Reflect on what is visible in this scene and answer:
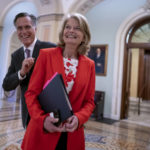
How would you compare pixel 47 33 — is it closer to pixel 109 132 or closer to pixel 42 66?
pixel 109 132

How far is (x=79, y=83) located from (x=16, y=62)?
22.7 inches

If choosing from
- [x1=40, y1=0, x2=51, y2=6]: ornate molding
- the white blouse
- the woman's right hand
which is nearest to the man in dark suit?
the white blouse

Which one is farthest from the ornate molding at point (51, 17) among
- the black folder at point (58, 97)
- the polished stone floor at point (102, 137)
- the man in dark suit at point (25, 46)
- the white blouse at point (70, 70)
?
the black folder at point (58, 97)

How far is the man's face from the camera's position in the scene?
4.09 ft

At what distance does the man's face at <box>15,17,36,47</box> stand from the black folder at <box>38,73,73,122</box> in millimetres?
587

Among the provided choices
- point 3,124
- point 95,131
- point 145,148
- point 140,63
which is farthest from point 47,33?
point 140,63

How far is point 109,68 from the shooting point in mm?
6285

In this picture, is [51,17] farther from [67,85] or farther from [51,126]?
[51,126]

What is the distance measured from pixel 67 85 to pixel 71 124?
0.84 feet

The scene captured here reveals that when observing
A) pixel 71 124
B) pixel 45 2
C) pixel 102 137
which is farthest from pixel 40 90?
pixel 45 2

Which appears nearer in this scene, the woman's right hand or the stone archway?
the woman's right hand

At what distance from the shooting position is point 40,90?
101 centimetres

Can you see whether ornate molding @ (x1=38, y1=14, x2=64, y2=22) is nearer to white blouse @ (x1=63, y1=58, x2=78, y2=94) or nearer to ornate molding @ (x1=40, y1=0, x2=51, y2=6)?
ornate molding @ (x1=40, y1=0, x2=51, y2=6)

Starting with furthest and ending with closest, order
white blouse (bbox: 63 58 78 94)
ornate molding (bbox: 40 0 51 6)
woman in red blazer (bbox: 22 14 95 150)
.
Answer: ornate molding (bbox: 40 0 51 6), white blouse (bbox: 63 58 78 94), woman in red blazer (bbox: 22 14 95 150)
